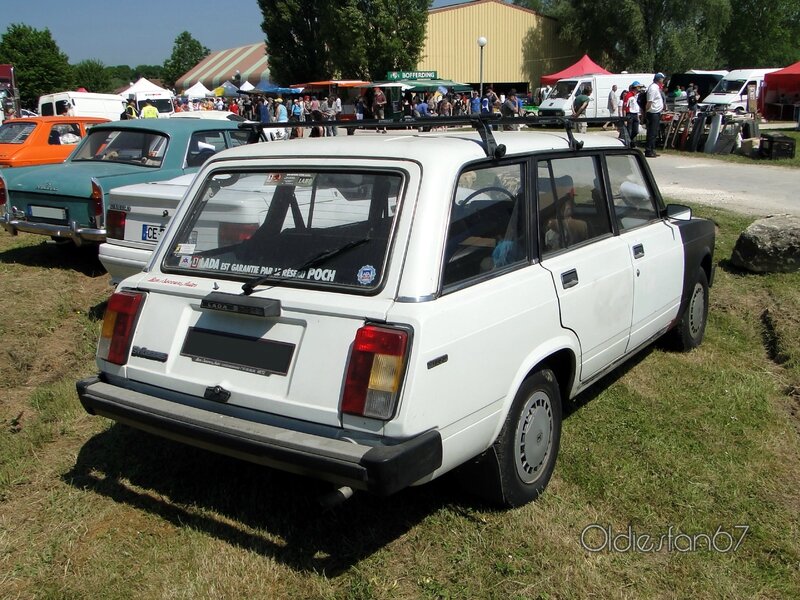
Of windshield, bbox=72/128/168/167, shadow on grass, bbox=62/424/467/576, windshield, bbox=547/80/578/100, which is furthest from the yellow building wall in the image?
shadow on grass, bbox=62/424/467/576

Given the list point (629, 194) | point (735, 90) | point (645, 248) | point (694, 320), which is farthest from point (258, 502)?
point (735, 90)

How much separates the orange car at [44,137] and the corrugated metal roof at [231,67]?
52153 millimetres

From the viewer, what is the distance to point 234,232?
137 inches

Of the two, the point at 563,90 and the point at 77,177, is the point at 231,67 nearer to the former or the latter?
the point at 563,90

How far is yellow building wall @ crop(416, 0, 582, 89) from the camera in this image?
5203 cm

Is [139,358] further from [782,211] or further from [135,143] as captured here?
[782,211]

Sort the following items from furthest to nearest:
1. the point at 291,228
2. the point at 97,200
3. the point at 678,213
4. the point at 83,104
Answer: the point at 83,104 → the point at 97,200 → the point at 678,213 → the point at 291,228

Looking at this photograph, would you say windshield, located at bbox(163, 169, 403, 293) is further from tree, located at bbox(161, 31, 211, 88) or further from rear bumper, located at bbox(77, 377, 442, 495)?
tree, located at bbox(161, 31, 211, 88)

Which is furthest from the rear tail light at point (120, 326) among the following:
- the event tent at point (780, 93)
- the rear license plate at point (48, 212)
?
the event tent at point (780, 93)

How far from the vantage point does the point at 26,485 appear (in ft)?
12.2

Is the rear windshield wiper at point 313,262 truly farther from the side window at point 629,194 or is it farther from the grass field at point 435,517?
the side window at point 629,194

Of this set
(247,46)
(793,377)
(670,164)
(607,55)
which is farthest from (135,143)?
(247,46)

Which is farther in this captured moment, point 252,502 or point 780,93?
point 780,93

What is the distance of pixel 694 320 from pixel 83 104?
24.6 metres
